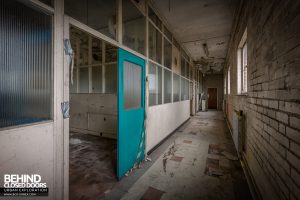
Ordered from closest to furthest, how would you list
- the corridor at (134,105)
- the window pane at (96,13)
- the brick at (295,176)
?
the brick at (295,176), the corridor at (134,105), the window pane at (96,13)

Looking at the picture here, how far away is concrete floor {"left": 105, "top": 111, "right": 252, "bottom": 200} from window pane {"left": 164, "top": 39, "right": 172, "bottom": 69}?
255cm

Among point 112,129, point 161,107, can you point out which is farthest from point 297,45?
point 112,129

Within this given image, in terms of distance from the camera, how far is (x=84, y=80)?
5051mm

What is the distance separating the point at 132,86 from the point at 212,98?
13357 millimetres

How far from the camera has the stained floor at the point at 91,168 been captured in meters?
2.11

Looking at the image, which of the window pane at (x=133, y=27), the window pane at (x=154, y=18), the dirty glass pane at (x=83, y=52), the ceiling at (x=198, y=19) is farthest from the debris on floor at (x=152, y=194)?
the dirty glass pane at (x=83, y=52)

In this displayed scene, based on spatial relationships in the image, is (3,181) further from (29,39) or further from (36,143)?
(29,39)

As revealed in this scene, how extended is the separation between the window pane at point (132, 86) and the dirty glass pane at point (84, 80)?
9.42 ft

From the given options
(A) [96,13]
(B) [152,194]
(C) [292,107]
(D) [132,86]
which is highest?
(A) [96,13]

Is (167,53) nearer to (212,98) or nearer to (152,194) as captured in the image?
(152,194)

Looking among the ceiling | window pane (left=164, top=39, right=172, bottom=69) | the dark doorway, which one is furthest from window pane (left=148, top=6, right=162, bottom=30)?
the dark doorway

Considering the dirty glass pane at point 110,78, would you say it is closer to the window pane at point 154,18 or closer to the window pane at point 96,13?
the window pane at point 154,18

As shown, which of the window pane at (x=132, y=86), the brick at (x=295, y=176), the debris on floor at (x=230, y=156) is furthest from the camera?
the debris on floor at (x=230, y=156)

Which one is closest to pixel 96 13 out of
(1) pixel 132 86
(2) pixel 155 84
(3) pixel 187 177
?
(1) pixel 132 86
